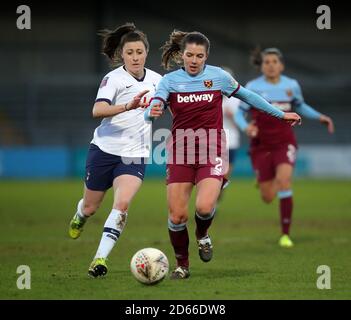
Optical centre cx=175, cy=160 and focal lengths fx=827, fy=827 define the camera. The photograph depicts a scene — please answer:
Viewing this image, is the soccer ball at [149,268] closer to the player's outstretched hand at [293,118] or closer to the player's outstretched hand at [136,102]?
the player's outstretched hand at [136,102]

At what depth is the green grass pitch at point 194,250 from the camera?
288 inches

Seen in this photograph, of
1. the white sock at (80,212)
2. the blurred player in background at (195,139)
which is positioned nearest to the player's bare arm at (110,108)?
the blurred player in background at (195,139)

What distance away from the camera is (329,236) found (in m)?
12.6

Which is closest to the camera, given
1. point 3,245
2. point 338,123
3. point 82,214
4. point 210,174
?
point 210,174

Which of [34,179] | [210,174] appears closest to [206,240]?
[210,174]

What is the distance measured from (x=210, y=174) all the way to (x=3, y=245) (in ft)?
14.2

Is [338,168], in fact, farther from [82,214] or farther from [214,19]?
[82,214]

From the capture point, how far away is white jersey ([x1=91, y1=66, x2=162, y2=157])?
27.9 ft

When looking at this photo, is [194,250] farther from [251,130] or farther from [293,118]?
[293,118]

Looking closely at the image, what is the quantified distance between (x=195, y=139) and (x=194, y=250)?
9.91 ft

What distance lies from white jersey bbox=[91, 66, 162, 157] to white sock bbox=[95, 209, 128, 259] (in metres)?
0.69

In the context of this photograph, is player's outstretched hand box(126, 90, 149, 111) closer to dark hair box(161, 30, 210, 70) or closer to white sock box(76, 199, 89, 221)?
dark hair box(161, 30, 210, 70)

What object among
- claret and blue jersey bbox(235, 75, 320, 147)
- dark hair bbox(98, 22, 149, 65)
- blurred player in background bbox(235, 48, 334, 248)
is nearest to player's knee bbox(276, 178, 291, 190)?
blurred player in background bbox(235, 48, 334, 248)
